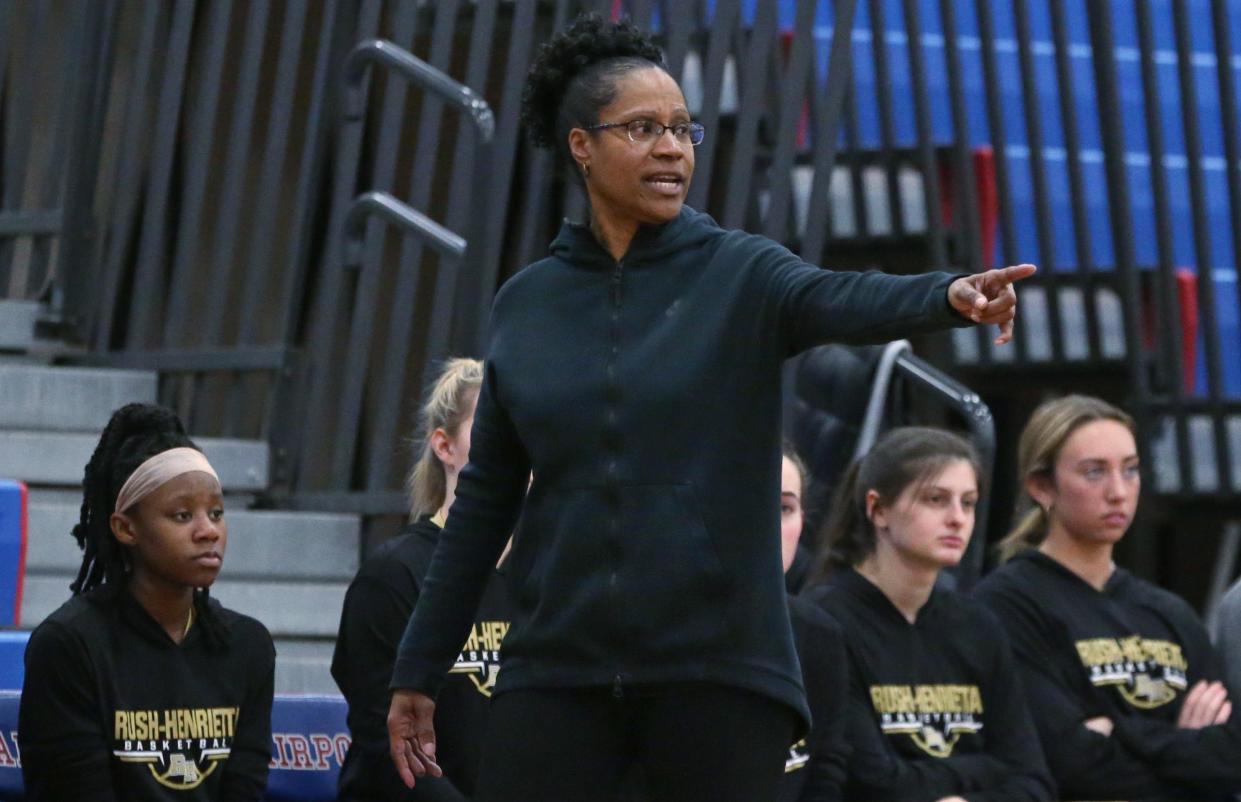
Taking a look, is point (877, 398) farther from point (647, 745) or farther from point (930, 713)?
point (647, 745)

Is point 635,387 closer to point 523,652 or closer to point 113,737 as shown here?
point 523,652

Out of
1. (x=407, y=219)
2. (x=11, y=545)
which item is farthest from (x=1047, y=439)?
(x=11, y=545)

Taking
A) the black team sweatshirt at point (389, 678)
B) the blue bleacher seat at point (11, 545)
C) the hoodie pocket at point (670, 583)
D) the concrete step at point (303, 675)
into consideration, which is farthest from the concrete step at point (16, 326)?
the hoodie pocket at point (670, 583)

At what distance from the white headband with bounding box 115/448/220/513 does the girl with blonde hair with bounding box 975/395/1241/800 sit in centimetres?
166

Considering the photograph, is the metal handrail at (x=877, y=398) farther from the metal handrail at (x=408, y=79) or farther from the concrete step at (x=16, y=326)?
the concrete step at (x=16, y=326)

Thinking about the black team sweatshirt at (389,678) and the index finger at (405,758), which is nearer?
the index finger at (405,758)

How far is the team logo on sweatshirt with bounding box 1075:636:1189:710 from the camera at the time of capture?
13.1 feet

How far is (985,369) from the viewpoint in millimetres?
6199

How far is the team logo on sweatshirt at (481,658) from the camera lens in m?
3.21

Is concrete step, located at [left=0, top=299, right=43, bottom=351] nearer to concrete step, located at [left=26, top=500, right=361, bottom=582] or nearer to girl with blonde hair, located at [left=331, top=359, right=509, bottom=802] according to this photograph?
concrete step, located at [left=26, top=500, right=361, bottom=582]

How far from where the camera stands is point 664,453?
7.13 ft

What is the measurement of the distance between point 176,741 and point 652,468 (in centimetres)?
124

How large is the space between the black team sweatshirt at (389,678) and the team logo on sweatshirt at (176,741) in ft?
0.61

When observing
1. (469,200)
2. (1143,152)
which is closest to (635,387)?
(469,200)
